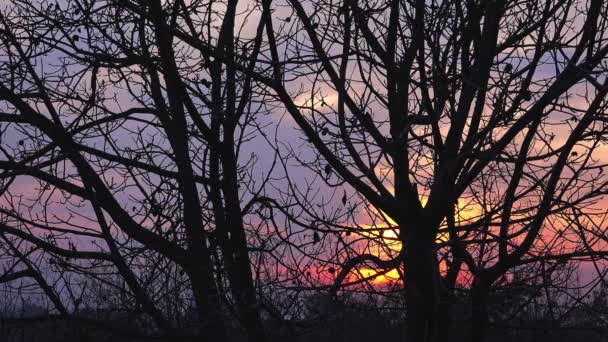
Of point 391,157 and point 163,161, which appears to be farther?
point 163,161

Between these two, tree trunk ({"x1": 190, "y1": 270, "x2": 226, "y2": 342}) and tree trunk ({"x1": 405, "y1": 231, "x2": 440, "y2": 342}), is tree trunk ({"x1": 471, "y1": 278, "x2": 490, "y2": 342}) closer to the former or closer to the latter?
tree trunk ({"x1": 405, "y1": 231, "x2": 440, "y2": 342})

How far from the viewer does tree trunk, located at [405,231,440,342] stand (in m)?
5.43

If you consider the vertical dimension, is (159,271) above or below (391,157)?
below

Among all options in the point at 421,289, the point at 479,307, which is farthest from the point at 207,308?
the point at 479,307

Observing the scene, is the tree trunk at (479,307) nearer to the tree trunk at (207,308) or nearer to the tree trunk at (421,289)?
the tree trunk at (421,289)

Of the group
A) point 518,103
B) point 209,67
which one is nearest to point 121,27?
point 209,67

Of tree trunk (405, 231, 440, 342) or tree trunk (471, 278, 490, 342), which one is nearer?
tree trunk (405, 231, 440, 342)

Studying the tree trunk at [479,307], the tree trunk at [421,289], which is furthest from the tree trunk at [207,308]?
the tree trunk at [479,307]

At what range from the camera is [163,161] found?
25.0ft

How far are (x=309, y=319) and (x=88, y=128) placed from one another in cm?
292

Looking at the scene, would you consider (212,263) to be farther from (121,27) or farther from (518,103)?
(518,103)

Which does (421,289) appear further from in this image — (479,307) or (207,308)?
(207,308)

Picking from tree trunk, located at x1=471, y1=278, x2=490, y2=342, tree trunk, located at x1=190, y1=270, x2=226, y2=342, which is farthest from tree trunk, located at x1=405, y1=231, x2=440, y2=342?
tree trunk, located at x1=190, y1=270, x2=226, y2=342

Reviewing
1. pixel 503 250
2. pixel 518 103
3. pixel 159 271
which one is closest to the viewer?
pixel 518 103
